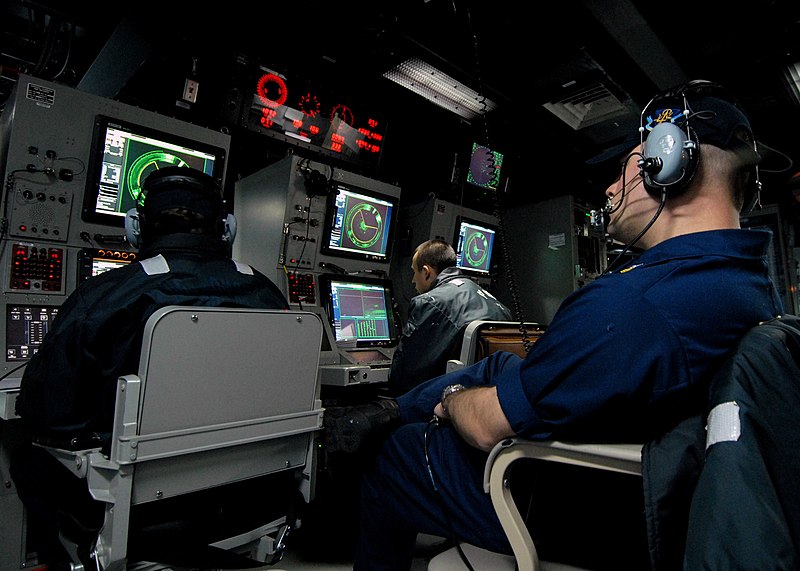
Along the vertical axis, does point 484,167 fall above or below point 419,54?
below

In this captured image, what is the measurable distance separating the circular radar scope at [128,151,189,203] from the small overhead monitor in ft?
8.77

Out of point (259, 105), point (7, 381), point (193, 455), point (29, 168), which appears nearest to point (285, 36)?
point (259, 105)

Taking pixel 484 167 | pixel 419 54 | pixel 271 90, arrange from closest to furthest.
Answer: pixel 271 90
pixel 419 54
pixel 484 167

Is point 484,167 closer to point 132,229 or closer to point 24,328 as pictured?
point 132,229

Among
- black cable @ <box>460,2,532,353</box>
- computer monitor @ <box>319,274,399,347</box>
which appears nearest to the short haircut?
black cable @ <box>460,2,532,353</box>

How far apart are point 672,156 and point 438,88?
2863mm

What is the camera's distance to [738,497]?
1.81ft

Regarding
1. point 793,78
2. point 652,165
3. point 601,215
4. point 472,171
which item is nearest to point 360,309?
point 472,171

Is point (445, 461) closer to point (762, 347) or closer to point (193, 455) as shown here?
point (193, 455)

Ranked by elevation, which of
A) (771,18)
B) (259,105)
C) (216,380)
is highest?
(771,18)

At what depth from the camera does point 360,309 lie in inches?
124

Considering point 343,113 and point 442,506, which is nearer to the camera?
point 442,506

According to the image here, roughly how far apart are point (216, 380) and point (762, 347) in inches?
44.5

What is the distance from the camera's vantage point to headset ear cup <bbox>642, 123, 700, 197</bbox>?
3.31 feet
